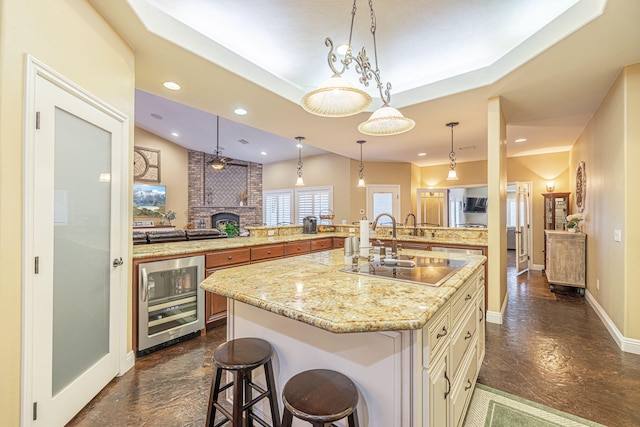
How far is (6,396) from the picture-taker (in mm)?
1276

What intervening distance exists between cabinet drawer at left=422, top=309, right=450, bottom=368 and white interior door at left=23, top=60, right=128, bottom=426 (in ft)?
6.30

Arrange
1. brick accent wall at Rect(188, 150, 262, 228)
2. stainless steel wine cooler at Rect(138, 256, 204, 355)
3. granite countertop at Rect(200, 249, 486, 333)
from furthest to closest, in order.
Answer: brick accent wall at Rect(188, 150, 262, 228) → stainless steel wine cooler at Rect(138, 256, 204, 355) → granite countertop at Rect(200, 249, 486, 333)

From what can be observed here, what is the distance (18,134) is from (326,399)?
1879mm

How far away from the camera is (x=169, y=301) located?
2.63 metres

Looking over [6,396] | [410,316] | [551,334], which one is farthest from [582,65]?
[6,396]

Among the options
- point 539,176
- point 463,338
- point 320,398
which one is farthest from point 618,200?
point 539,176

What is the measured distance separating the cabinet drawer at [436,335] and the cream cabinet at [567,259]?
4281 mm

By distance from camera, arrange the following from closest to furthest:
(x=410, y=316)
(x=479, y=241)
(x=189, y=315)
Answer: (x=410, y=316) → (x=189, y=315) → (x=479, y=241)

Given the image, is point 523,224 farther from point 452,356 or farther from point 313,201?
point 452,356

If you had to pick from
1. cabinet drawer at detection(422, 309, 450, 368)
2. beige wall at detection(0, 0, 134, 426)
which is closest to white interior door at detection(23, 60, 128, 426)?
beige wall at detection(0, 0, 134, 426)

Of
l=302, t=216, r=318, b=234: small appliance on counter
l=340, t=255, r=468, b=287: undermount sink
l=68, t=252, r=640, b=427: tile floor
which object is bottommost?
l=68, t=252, r=640, b=427: tile floor

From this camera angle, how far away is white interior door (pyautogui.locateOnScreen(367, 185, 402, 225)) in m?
7.34

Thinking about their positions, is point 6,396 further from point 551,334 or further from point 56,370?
point 551,334

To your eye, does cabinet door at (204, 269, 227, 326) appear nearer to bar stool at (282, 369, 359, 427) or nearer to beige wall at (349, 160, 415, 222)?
bar stool at (282, 369, 359, 427)
